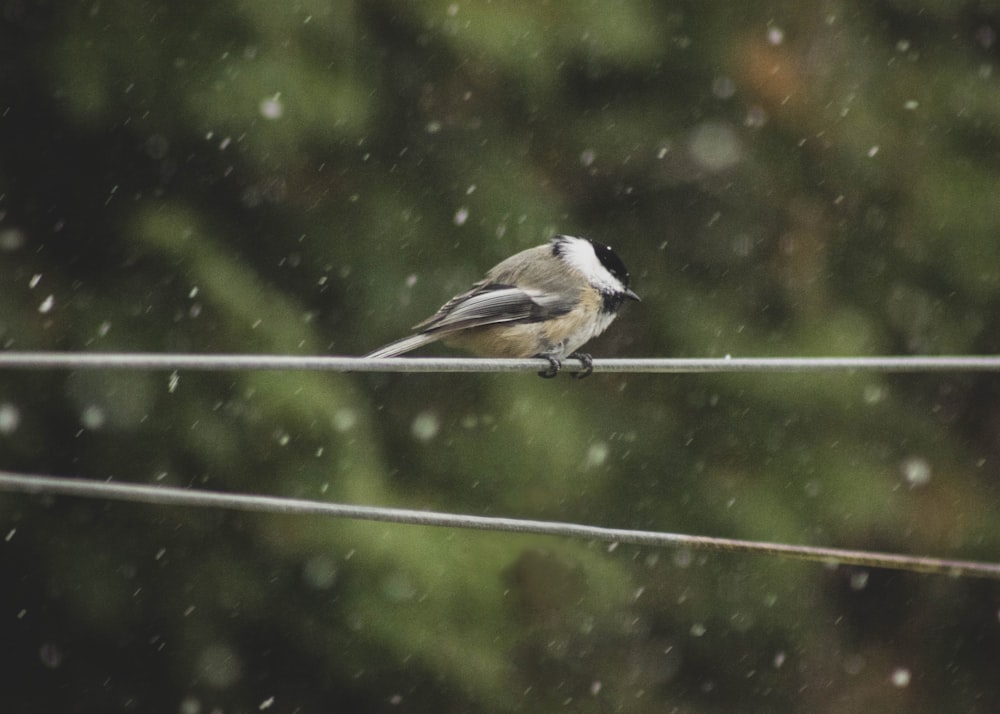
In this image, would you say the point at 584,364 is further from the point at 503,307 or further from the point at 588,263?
the point at 588,263

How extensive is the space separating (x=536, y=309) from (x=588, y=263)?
38 cm

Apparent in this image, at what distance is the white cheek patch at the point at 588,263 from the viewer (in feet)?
14.2

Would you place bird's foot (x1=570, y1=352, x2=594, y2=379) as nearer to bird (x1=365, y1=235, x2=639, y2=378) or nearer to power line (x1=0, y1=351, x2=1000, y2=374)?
bird (x1=365, y1=235, x2=639, y2=378)

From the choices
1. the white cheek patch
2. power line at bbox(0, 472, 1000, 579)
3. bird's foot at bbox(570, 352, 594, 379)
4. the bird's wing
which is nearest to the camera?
power line at bbox(0, 472, 1000, 579)

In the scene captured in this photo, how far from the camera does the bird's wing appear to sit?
4109 millimetres

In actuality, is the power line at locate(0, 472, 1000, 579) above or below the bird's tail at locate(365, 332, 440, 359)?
above

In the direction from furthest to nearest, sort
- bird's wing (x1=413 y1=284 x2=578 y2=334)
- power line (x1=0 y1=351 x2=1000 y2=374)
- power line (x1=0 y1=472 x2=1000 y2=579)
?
1. bird's wing (x1=413 y1=284 x2=578 y2=334)
2. power line (x1=0 y1=472 x2=1000 y2=579)
3. power line (x1=0 y1=351 x2=1000 y2=374)

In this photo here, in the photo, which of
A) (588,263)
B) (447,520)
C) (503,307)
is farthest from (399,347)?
(447,520)

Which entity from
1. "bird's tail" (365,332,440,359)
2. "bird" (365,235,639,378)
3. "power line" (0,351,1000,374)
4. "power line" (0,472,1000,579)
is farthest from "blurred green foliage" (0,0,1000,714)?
"power line" (0,351,1000,374)

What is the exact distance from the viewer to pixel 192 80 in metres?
4.25

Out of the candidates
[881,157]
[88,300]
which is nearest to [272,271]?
[88,300]

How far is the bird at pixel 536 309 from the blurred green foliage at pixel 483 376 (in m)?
0.45

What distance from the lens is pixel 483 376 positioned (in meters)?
4.90

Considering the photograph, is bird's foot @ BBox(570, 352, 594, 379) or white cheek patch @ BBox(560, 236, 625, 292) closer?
bird's foot @ BBox(570, 352, 594, 379)
